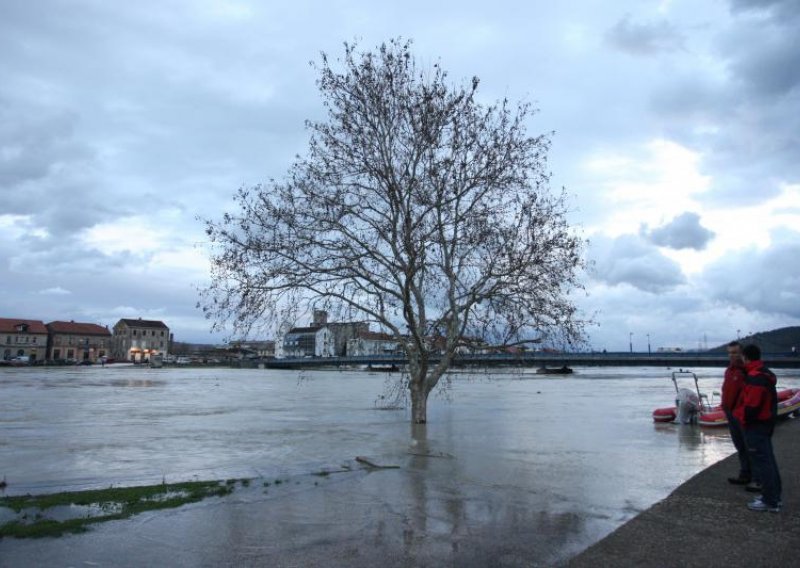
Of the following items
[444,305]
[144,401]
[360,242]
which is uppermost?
[360,242]

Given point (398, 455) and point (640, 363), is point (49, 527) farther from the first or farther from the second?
point (640, 363)

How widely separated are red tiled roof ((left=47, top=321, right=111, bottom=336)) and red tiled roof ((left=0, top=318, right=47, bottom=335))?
2719mm

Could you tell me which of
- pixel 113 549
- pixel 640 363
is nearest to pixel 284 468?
pixel 113 549

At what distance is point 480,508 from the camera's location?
9.48m

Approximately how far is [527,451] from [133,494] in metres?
9.88

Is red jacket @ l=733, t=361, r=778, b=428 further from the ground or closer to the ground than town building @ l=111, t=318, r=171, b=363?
closer to the ground

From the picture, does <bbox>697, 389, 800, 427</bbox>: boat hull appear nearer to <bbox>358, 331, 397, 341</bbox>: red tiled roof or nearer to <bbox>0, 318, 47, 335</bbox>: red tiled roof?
<bbox>358, 331, 397, 341</bbox>: red tiled roof

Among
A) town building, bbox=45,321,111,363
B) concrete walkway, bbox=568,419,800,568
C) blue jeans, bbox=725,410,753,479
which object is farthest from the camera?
town building, bbox=45,321,111,363

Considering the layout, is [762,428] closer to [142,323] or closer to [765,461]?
[765,461]

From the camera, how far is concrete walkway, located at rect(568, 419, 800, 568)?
6266mm

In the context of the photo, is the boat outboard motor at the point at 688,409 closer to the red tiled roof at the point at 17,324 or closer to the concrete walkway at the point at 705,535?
the concrete walkway at the point at 705,535

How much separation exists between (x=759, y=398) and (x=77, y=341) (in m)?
181

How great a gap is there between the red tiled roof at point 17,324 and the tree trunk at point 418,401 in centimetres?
15804

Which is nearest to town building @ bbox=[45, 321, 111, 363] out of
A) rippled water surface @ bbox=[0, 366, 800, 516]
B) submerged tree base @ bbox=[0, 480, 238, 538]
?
rippled water surface @ bbox=[0, 366, 800, 516]
